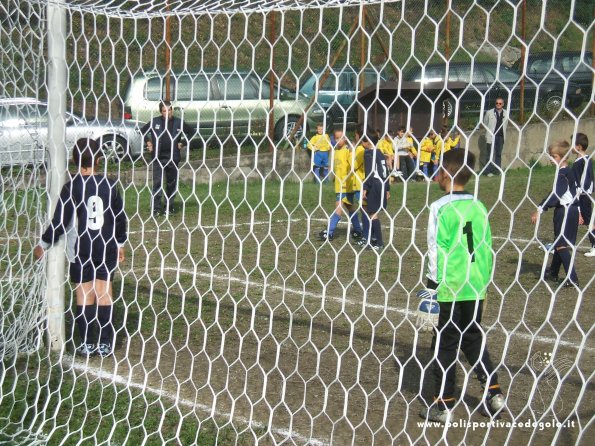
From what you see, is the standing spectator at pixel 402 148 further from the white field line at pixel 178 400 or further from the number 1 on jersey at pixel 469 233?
the white field line at pixel 178 400

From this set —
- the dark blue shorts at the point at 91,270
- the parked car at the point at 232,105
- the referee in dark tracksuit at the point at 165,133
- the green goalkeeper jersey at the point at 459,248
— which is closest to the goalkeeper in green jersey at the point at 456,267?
the green goalkeeper jersey at the point at 459,248

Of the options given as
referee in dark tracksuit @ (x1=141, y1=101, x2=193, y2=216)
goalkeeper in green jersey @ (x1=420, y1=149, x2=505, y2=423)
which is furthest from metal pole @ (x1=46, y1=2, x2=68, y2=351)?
goalkeeper in green jersey @ (x1=420, y1=149, x2=505, y2=423)

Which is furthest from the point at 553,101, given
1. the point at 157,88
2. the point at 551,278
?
the point at 551,278

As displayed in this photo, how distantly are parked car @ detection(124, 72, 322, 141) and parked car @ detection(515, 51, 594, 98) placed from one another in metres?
1.04

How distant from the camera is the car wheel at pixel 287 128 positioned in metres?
→ 4.37

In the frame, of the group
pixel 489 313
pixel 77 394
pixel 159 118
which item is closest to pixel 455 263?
pixel 159 118

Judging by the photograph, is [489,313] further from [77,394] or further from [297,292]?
[77,394]

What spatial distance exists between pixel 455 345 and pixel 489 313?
2653 millimetres

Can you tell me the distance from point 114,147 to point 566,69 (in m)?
2.68

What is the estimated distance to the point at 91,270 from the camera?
570 cm

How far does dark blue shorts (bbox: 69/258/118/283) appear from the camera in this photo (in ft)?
18.5

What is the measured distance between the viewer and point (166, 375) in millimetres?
5469

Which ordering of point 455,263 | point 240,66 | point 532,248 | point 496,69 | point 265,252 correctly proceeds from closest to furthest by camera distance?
point 496,69 < point 455,263 < point 240,66 < point 265,252 < point 532,248

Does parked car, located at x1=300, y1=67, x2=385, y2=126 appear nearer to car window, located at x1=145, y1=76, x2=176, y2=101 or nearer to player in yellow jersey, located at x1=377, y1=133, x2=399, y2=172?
player in yellow jersey, located at x1=377, y1=133, x2=399, y2=172
